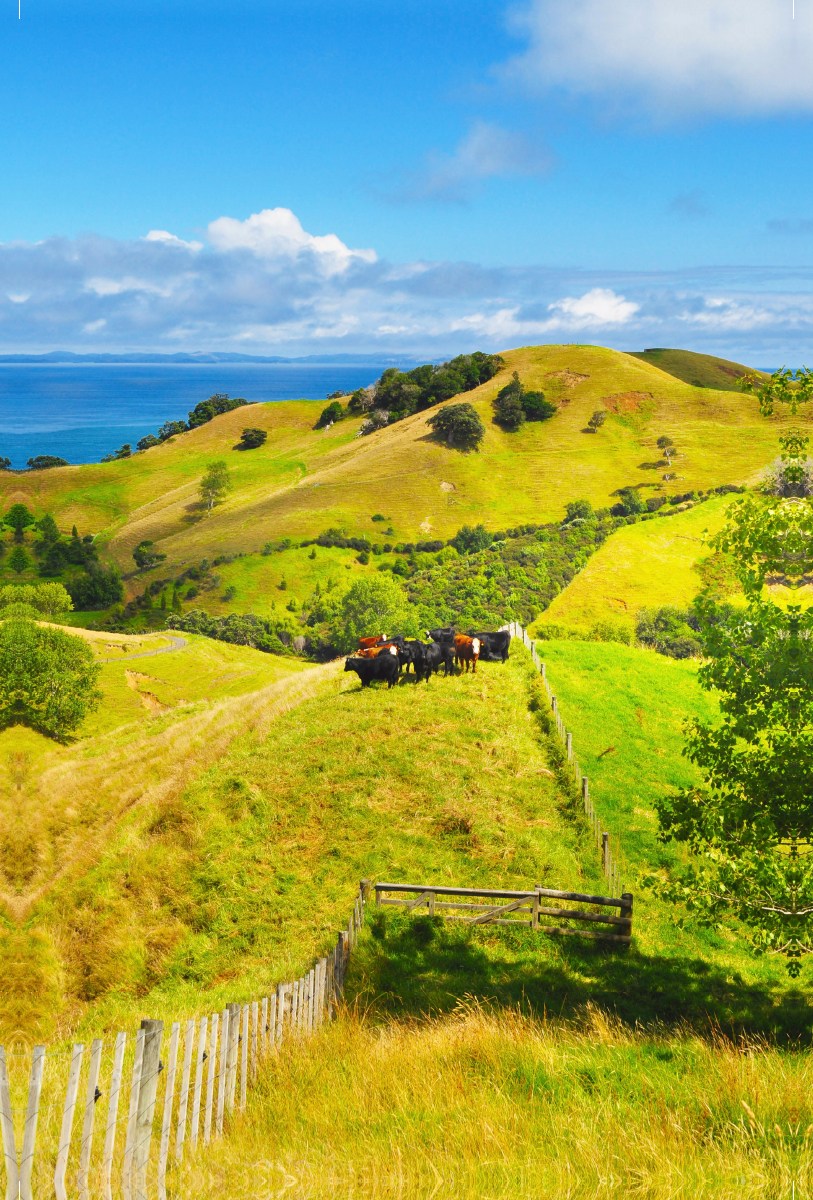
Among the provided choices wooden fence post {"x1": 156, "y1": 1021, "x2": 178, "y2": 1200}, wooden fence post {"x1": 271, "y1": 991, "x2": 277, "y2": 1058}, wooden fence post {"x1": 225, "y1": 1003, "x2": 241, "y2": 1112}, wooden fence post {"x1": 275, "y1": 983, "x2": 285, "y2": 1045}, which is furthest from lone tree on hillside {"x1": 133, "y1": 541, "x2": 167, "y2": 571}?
wooden fence post {"x1": 156, "y1": 1021, "x2": 178, "y2": 1200}

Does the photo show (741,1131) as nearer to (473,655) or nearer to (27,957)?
(27,957)

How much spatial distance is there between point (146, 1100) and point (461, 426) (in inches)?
6503

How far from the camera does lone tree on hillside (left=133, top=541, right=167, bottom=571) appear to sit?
145m

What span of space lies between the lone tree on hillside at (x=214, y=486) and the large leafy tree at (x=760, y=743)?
168 m

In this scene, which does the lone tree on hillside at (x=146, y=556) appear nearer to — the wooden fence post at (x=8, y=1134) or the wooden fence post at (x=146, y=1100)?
the wooden fence post at (x=146, y=1100)

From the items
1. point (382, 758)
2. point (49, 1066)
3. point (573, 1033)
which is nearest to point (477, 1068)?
Answer: point (573, 1033)

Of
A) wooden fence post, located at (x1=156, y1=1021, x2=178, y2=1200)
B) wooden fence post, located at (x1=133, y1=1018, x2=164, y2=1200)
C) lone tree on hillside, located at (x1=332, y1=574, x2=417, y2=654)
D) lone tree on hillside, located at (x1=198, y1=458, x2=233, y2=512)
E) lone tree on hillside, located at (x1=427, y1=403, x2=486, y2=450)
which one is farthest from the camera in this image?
lone tree on hillside, located at (x1=198, y1=458, x2=233, y2=512)

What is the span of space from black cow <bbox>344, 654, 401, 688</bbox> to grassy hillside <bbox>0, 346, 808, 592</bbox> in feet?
376

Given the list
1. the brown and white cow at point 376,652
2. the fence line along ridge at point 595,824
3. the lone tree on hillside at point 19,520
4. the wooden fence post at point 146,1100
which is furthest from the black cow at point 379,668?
the lone tree on hillside at point 19,520

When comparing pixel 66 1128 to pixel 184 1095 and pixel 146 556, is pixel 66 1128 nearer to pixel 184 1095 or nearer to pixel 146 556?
pixel 184 1095

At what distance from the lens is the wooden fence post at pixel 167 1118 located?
6.13 meters

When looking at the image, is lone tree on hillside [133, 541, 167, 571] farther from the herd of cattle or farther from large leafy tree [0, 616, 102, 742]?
the herd of cattle

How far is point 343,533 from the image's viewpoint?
140500mm

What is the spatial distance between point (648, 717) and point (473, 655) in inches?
298
